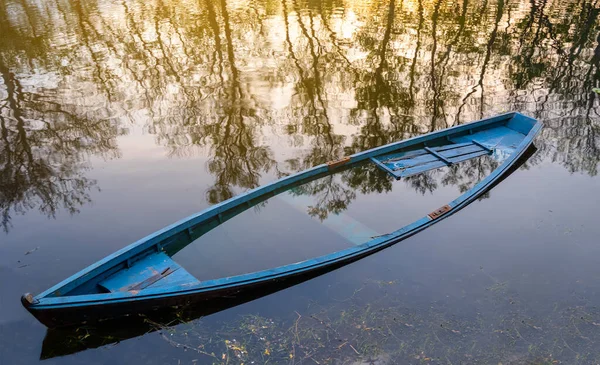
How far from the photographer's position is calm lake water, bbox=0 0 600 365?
21.5 feet

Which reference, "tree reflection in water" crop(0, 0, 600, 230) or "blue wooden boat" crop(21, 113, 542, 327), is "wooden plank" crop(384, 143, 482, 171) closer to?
"blue wooden boat" crop(21, 113, 542, 327)

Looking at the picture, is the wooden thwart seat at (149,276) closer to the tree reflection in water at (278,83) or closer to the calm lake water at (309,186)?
the calm lake water at (309,186)

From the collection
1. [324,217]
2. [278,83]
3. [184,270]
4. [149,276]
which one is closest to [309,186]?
[324,217]

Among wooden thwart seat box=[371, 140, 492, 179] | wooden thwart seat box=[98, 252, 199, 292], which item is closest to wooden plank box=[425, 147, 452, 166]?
wooden thwart seat box=[371, 140, 492, 179]

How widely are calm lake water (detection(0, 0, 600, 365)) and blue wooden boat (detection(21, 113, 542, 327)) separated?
26 centimetres

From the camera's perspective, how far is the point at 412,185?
9445mm

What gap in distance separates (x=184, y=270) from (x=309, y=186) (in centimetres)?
290

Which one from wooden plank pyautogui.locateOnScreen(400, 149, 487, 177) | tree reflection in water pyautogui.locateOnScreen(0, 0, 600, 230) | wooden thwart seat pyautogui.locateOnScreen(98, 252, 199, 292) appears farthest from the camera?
tree reflection in water pyautogui.locateOnScreen(0, 0, 600, 230)

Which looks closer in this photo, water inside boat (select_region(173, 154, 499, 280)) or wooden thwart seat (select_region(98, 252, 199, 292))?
wooden thwart seat (select_region(98, 252, 199, 292))

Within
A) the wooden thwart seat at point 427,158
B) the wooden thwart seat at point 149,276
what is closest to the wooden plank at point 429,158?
the wooden thwart seat at point 427,158

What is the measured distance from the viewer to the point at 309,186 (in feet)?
29.5

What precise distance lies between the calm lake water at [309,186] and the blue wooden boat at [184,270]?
26 centimetres

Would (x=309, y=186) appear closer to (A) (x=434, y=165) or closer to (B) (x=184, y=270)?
(A) (x=434, y=165)

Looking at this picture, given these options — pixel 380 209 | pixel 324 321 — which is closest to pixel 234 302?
pixel 324 321
